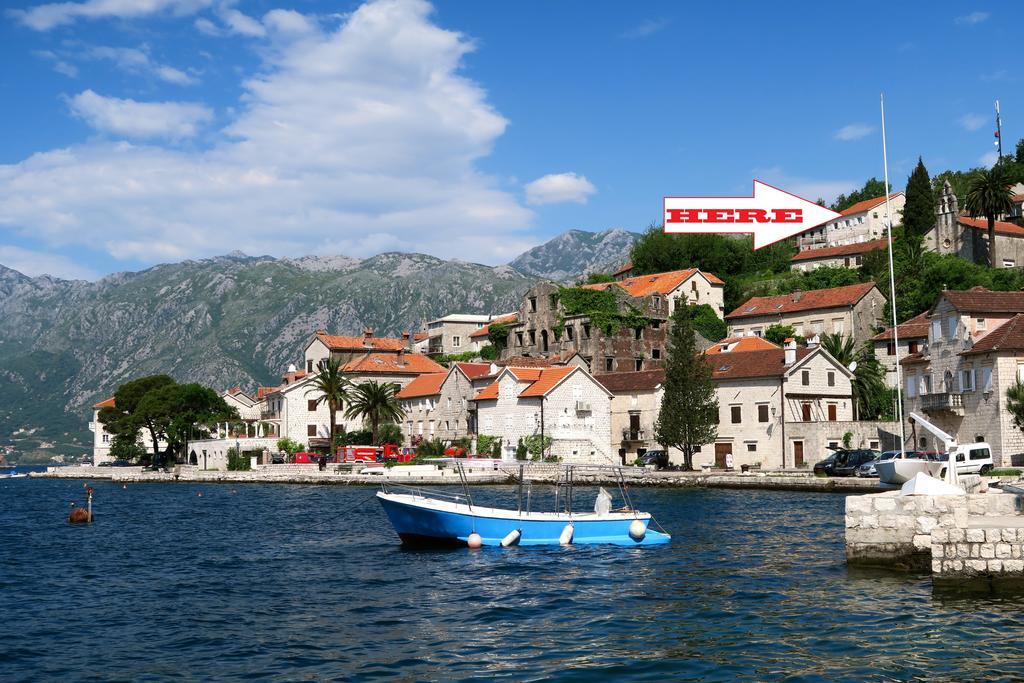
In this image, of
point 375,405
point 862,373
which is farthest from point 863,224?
point 375,405

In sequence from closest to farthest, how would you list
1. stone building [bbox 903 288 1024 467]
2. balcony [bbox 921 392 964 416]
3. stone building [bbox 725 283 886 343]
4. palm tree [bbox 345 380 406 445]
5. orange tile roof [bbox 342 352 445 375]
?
1. stone building [bbox 903 288 1024 467]
2. balcony [bbox 921 392 964 416]
3. stone building [bbox 725 283 886 343]
4. palm tree [bbox 345 380 406 445]
5. orange tile roof [bbox 342 352 445 375]

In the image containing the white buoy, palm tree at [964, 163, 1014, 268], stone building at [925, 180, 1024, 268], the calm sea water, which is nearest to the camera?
the calm sea water

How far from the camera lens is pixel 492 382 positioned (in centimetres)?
9044

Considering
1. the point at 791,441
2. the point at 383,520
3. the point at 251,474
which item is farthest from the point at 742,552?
the point at 251,474

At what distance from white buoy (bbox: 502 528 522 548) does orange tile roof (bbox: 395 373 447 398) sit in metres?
58.8

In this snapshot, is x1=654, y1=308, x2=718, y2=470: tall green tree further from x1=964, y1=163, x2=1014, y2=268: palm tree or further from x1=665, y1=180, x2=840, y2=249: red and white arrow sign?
x1=665, y1=180, x2=840, y2=249: red and white arrow sign

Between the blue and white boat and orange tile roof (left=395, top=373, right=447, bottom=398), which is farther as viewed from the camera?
orange tile roof (left=395, top=373, right=447, bottom=398)

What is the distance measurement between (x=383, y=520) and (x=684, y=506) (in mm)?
16566

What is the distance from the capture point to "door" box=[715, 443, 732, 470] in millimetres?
77812

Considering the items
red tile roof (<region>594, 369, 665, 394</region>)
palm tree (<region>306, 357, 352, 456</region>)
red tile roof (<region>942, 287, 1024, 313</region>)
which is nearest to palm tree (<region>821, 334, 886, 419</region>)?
red tile roof (<region>594, 369, 665, 394</region>)

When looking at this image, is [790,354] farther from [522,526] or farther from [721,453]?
[522,526]

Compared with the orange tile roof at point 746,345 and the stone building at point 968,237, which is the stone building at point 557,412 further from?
the stone building at point 968,237

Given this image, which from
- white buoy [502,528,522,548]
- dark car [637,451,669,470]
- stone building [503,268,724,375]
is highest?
stone building [503,268,724,375]

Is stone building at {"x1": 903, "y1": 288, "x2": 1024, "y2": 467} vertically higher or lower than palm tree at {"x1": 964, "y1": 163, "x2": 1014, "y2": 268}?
lower
